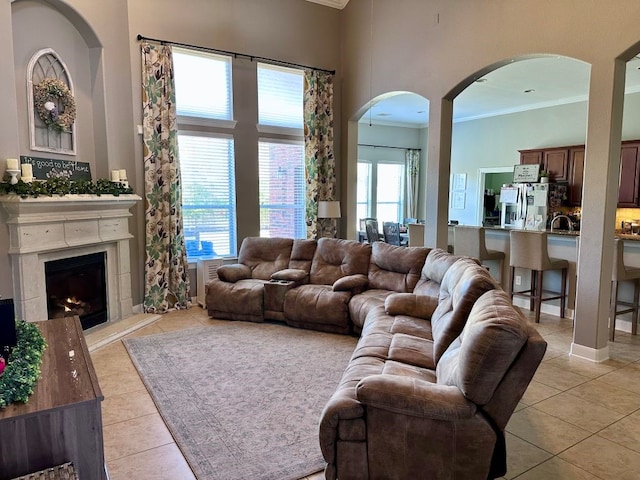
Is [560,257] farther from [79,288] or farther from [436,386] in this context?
[79,288]

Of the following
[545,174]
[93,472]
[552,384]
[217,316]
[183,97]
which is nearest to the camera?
[93,472]

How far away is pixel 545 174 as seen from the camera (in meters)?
7.93

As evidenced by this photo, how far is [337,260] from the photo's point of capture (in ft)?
16.5

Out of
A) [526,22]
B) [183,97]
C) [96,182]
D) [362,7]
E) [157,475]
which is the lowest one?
[157,475]

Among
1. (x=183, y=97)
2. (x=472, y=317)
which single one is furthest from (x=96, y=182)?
(x=472, y=317)

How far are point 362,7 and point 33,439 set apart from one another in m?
6.38

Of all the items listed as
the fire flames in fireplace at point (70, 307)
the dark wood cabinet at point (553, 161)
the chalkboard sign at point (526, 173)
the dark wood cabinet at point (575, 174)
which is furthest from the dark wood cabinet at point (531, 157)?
the fire flames in fireplace at point (70, 307)

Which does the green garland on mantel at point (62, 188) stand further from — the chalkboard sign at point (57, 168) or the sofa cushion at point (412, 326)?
the sofa cushion at point (412, 326)

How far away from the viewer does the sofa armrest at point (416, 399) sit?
180 cm

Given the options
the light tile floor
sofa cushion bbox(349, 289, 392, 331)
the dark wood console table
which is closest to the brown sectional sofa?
sofa cushion bbox(349, 289, 392, 331)

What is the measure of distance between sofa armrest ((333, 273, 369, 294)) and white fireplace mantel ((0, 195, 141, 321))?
100 inches

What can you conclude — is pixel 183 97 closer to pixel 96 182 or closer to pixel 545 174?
pixel 96 182

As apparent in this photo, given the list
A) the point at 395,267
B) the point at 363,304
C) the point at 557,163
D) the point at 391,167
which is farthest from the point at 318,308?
the point at 391,167

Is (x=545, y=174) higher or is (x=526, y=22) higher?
(x=526, y=22)
